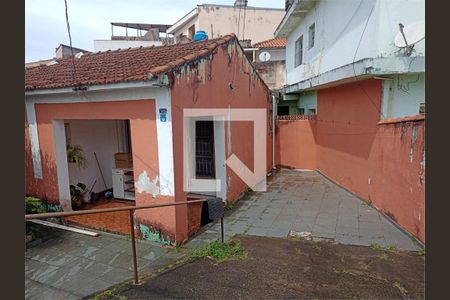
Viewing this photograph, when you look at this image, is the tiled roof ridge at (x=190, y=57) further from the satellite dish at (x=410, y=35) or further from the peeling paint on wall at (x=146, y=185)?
the satellite dish at (x=410, y=35)

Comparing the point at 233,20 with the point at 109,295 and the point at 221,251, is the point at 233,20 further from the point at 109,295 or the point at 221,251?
the point at 109,295

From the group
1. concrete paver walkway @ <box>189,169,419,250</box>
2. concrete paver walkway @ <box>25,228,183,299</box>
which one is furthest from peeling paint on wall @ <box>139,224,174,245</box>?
concrete paver walkway @ <box>189,169,419,250</box>

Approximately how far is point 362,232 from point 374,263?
1.67 metres

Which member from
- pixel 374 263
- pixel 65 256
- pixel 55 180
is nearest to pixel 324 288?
pixel 374 263

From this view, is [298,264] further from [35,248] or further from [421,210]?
[35,248]

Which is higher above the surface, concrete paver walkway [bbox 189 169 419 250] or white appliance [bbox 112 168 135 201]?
white appliance [bbox 112 168 135 201]

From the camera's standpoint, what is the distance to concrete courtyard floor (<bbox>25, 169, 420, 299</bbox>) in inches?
174

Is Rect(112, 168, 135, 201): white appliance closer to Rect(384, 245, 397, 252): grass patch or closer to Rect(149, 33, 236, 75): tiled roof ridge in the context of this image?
Rect(149, 33, 236, 75): tiled roof ridge

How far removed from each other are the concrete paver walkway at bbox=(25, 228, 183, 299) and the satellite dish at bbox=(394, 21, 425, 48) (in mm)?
7311

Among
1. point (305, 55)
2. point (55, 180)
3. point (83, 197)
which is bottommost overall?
point (83, 197)

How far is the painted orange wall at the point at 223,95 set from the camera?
539 centimetres

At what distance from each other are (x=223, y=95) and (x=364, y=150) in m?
4.83

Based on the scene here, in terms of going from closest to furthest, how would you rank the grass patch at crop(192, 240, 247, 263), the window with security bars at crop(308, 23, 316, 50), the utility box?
the grass patch at crop(192, 240, 247, 263), the utility box, the window with security bars at crop(308, 23, 316, 50)

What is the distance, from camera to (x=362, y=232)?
6.17m
